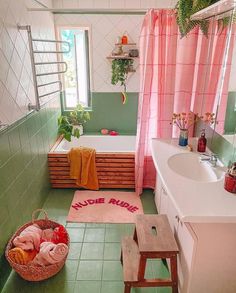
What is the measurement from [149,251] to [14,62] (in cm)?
178

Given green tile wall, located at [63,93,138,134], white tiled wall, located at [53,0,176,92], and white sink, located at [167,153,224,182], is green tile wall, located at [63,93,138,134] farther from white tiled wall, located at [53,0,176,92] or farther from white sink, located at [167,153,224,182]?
white sink, located at [167,153,224,182]

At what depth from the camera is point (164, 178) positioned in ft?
5.20

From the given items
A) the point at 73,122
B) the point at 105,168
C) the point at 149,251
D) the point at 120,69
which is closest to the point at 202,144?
the point at 149,251

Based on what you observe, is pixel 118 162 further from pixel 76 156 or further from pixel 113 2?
pixel 113 2

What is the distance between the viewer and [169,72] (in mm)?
2396

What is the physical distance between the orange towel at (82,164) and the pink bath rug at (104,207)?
0.20 meters

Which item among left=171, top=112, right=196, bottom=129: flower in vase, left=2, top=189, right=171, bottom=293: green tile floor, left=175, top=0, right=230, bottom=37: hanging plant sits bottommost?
left=2, top=189, right=171, bottom=293: green tile floor

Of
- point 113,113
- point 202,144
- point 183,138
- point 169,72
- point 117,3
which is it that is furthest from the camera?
point 113,113

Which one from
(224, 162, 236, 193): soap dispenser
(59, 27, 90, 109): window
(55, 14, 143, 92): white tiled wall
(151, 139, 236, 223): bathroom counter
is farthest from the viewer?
(59, 27, 90, 109): window

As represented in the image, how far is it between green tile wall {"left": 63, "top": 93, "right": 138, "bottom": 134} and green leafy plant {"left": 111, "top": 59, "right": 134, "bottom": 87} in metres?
0.26

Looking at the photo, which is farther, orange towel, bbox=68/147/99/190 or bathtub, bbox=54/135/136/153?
bathtub, bbox=54/135/136/153

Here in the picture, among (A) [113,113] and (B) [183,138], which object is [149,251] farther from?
(A) [113,113]

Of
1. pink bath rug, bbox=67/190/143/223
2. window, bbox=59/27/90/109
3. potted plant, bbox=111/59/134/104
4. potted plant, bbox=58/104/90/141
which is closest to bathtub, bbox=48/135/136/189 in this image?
pink bath rug, bbox=67/190/143/223

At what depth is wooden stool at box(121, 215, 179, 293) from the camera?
5.01ft
